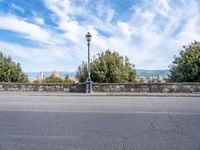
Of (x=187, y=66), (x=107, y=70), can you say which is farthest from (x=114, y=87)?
(x=107, y=70)

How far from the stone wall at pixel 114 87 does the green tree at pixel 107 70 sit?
1315 centimetres

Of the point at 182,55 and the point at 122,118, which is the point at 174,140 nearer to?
the point at 122,118

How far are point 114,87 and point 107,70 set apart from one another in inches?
584

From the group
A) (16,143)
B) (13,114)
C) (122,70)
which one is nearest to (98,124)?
(16,143)

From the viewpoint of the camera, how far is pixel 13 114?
1205cm

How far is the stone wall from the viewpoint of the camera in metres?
22.8

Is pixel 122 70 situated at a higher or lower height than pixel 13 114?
higher

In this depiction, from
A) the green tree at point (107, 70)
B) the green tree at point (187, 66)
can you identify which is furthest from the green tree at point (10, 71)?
the green tree at point (187, 66)

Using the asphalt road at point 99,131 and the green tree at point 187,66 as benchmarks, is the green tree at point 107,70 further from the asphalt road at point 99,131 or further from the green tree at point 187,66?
the asphalt road at point 99,131

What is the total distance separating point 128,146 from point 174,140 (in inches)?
46.5

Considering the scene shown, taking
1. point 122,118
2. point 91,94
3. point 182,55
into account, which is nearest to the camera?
point 122,118

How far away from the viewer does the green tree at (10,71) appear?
34906 millimetres

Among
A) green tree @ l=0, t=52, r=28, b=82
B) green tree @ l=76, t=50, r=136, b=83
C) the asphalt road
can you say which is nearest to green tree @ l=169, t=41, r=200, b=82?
green tree @ l=76, t=50, r=136, b=83

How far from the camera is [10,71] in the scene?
35438 mm
